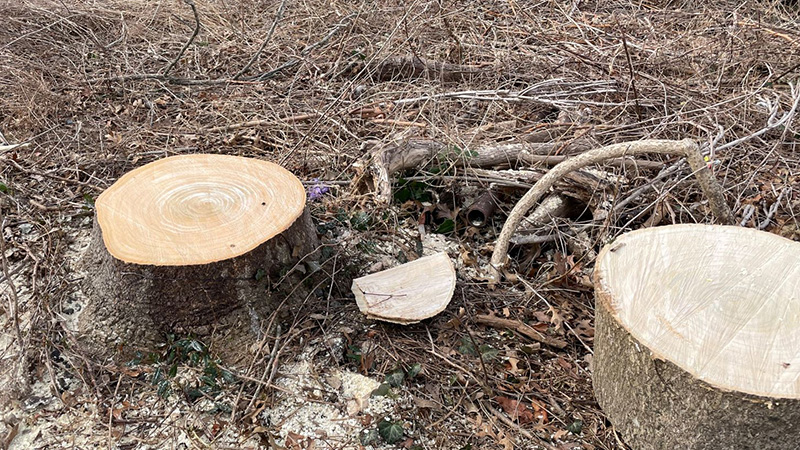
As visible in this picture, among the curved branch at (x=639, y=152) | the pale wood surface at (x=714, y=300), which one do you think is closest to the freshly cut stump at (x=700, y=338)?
the pale wood surface at (x=714, y=300)

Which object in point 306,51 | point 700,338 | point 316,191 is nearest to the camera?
point 700,338

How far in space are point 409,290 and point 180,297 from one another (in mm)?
942

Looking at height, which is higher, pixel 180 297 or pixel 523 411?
pixel 180 297

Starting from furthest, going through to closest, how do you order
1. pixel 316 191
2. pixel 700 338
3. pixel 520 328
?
pixel 316 191 → pixel 520 328 → pixel 700 338

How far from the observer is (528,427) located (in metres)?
2.29

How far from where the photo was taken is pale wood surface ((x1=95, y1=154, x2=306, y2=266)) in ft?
7.46

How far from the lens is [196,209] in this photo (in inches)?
97.3

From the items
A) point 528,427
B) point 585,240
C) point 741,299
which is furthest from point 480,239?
point 741,299

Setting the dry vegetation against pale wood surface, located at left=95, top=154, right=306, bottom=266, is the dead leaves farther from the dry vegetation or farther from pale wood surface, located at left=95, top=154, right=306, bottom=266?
pale wood surface, located at left=95, top=154, right=306, bottom=266

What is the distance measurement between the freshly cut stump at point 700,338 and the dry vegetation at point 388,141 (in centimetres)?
35

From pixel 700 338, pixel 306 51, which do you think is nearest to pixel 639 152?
pixel 700 338

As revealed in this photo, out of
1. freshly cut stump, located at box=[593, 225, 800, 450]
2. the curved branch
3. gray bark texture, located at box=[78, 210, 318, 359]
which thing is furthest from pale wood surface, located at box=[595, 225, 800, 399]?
gray bark texture, located at box=[78, 210, 318, 359]

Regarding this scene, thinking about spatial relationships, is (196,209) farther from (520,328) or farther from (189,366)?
(520,328)

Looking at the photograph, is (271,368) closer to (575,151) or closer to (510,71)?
(575,151)
